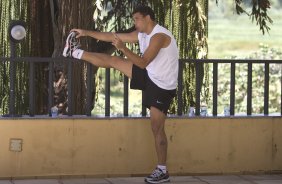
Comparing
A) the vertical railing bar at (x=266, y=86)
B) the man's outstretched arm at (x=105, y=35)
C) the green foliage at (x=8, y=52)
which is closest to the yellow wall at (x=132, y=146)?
the vertical railing bar at (x=266, y=86)

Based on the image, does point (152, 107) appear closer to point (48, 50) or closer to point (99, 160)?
point (99, 160)

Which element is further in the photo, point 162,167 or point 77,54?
point 77,54

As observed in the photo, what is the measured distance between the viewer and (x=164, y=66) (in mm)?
7082

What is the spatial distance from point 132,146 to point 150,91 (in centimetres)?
66

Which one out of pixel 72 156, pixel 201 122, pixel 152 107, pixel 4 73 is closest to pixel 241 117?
pixel 201 122

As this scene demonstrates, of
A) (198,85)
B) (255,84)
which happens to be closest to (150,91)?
(198,85)

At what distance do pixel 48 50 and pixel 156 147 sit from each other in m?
3.23

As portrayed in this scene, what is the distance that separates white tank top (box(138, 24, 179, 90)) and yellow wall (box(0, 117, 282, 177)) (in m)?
0.57

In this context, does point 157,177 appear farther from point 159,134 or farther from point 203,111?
point 203,111

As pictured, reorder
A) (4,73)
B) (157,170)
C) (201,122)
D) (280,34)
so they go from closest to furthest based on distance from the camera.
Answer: (157,170)
(201,122)
(4,73)
(280,34)

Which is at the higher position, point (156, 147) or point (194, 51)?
point (194, 51)

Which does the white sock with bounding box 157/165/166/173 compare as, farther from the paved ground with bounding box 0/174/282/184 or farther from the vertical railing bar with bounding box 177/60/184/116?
the vertical railing bar with bounding box 177/60/184/116

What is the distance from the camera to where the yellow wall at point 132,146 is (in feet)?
24.0

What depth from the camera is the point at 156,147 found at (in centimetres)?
716
